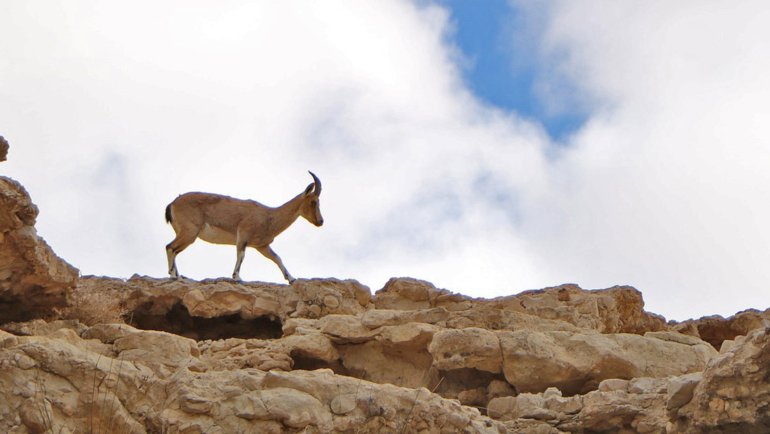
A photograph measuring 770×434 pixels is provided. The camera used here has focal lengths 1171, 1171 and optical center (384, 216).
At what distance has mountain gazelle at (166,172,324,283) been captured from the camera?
18.7 m

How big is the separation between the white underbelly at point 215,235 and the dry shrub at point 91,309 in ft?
19.1

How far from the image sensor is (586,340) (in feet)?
31.9

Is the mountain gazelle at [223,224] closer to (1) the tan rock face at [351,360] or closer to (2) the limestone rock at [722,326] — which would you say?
(1) the tan rock face at [351,360]

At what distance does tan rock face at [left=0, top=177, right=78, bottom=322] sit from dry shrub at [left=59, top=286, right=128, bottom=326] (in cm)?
33

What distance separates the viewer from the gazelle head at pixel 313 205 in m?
20.3

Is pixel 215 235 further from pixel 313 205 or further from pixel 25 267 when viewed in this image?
pixel 25 267

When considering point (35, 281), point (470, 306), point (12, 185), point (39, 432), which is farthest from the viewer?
point (470, 306)

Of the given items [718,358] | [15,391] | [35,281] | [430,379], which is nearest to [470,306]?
[430,379]

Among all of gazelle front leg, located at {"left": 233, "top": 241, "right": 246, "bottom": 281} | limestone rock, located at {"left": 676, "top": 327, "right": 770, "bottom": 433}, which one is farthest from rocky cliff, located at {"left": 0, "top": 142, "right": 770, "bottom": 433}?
gazelle front leg, located at {"left": 233, "top": 241, "right": 246, "bottom": 281}

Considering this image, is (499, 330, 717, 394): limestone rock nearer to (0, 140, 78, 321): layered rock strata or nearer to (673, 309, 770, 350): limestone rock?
(0, 140, 78, 321): layered rock strata

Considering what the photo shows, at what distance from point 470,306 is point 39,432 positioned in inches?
283

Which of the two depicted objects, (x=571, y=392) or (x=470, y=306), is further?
(x=470, y=306)

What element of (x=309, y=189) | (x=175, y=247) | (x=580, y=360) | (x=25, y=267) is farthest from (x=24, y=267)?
(x=309, y=189)

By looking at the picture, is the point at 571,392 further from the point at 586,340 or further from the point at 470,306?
the point at 470,306
